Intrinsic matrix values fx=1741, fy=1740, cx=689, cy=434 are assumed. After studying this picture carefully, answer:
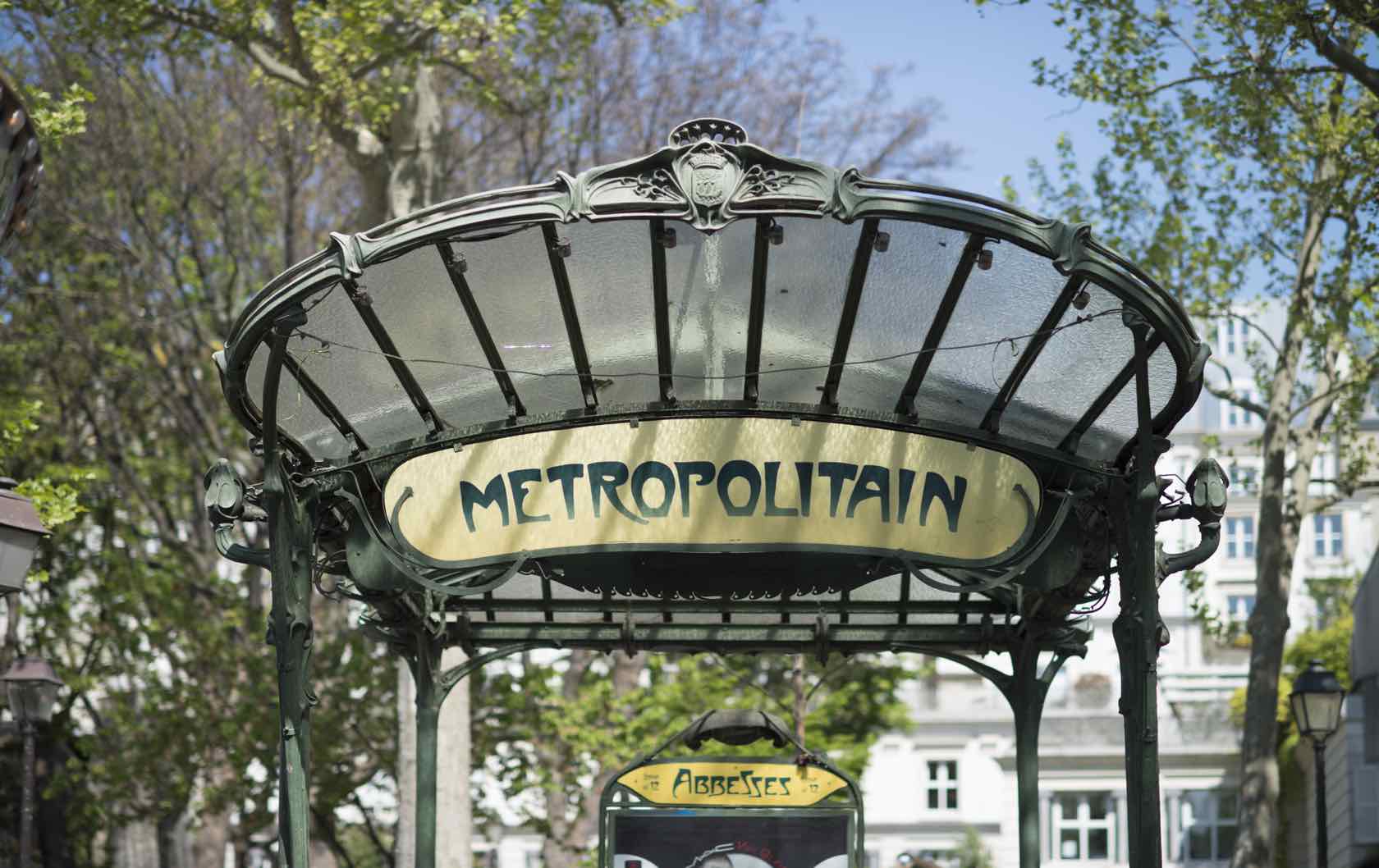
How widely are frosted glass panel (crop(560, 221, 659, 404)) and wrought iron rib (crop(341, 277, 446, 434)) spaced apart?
84cm

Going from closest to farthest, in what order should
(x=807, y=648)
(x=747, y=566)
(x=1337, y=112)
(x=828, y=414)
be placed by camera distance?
(x=828, y=414) < (x=747, y=566) < (x=807, y=648) < (x=1337, y=112)

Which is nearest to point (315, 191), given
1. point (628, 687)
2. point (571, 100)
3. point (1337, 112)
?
point (571, 100)

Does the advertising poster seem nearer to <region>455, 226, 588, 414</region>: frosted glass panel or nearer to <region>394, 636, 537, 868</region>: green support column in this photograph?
<region>394, 636, 537, 868</region>: green support column

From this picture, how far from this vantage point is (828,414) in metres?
8.12

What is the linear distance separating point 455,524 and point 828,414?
5.99ft

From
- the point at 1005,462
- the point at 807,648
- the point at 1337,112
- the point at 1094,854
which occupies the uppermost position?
the point at 1337,112

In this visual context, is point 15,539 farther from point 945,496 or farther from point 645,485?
point 945,496

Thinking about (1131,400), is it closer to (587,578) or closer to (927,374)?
(927,374)

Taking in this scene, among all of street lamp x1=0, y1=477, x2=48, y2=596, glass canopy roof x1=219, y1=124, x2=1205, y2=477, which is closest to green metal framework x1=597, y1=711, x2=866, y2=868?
glass canopy roof x1=219, y1=124, x2=1205, y2=477

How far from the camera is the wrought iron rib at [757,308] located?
7.36 m

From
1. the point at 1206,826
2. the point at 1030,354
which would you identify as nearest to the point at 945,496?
the point at 1030,354

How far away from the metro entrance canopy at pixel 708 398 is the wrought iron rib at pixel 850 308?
0.02m

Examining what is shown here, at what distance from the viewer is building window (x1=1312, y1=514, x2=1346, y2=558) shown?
207ft

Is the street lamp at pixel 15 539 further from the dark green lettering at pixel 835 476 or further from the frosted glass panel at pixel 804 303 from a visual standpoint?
the dark green lettering at pixel 835 476
